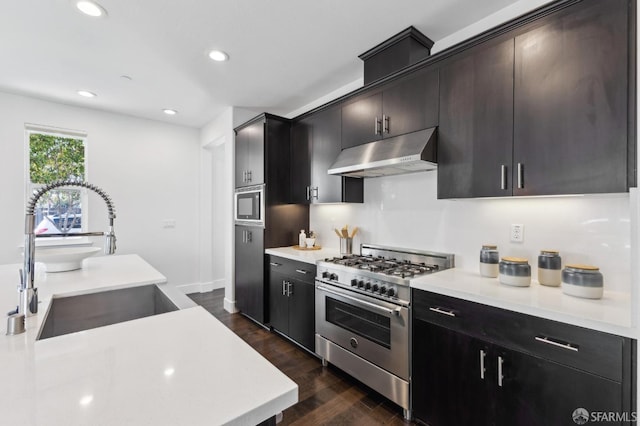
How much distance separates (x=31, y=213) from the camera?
1.11m

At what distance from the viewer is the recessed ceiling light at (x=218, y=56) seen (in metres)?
2.49

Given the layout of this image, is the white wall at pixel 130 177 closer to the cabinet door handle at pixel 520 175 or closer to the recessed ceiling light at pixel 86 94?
the recessed ceiling light at pixel 86 94

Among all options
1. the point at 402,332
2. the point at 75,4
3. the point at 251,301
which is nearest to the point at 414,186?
the point at 402,332

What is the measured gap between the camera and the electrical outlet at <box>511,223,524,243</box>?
6.29 ft

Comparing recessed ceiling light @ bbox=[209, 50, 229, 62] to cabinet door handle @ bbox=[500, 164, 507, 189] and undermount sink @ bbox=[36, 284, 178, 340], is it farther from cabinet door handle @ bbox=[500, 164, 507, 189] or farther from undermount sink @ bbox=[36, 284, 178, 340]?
cabinet door handle @ bbox=[500, 164, 507, 189]

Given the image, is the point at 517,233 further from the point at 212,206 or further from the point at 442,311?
the point at 212,206

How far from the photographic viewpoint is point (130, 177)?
412 cm

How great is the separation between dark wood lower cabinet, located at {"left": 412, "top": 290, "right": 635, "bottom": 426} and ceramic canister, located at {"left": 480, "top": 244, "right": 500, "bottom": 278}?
44 cm

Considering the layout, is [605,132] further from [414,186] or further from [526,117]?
[414,186]

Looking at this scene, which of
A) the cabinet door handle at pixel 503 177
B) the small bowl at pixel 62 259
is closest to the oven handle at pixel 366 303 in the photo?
the cabinet door handle at pixel 503 177

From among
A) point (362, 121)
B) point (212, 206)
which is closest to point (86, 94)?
point (212, 206)

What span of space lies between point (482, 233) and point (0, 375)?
2.44 meters

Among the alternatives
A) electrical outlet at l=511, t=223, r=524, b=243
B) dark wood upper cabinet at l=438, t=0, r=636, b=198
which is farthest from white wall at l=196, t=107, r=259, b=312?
electrical outlet at l=511, t=223, r=524, b=243

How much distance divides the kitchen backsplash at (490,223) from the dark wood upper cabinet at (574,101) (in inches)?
10.6
